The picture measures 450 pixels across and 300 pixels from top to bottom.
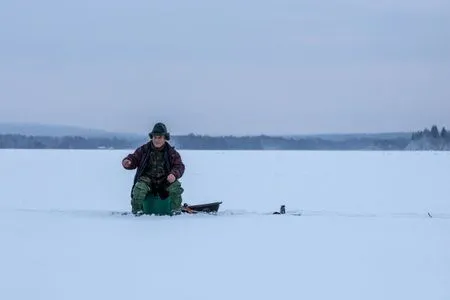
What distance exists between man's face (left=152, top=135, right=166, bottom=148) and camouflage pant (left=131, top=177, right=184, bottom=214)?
468 mm

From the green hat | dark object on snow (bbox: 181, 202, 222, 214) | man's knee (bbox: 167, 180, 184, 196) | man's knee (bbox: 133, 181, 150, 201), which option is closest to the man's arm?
man's knee (bbox: 167, 180, 184, 196)

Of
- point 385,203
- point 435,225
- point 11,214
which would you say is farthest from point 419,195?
point 11,214

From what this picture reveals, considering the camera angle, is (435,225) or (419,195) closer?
(435,225)

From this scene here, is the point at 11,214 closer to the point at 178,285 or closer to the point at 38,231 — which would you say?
the point at 38,231

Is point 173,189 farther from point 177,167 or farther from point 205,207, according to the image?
point 205,207

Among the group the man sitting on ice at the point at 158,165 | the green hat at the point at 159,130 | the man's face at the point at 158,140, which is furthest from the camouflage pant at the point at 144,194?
the green hat at the point at 159,130

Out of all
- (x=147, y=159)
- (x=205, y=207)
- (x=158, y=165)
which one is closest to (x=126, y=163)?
(x=147, y=159)

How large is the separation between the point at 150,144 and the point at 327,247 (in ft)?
12.6

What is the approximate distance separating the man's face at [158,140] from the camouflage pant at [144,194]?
0.47 metres

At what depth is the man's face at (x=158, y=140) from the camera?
9.28 metres

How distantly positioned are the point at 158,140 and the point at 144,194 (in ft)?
2.39

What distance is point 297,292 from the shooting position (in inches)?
172

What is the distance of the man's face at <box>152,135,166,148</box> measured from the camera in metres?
9.28

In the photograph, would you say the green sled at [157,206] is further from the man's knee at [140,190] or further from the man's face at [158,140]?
the man's face at [158,140]
